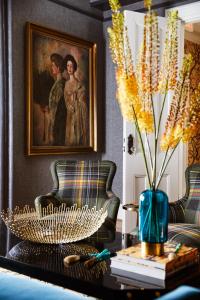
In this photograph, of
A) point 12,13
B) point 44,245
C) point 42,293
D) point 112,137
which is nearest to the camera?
point 42,293

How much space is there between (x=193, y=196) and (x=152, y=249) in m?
1.25

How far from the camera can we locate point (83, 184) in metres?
2.90

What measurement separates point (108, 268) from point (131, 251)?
11 cm

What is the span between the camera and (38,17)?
4043 millimetres

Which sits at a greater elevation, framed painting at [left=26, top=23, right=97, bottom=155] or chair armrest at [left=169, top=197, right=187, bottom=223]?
framed painting at [left=26, top=23, right=97, bottom=155]

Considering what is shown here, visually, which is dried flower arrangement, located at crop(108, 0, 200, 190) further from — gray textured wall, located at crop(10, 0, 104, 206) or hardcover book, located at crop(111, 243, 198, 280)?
gray textured wall, located at crop(10, 0, 104, 206)

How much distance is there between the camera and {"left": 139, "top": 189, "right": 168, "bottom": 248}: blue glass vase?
1423 millimetres

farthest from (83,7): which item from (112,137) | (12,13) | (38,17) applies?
(112,137)

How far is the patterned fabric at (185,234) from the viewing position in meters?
2.10

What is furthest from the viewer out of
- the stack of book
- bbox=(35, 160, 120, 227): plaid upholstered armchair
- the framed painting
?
the framed painting

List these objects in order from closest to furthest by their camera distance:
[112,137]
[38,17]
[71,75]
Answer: [38,17] < [71,75] < [112,137]

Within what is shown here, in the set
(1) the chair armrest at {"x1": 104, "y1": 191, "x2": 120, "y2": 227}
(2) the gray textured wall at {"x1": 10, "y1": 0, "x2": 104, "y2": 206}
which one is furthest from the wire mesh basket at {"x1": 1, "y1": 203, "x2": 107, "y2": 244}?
(2) the gray textured wall at {"x1": 10, "y1": 0, "x2": 104, "y2": 206}

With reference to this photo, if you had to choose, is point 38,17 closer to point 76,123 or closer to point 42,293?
point 76,123

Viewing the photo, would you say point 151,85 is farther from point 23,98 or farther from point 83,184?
point 23,98
